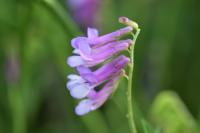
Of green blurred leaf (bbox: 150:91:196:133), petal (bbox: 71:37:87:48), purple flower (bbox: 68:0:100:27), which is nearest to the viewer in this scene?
petal (bbox: 71:37:87:48)

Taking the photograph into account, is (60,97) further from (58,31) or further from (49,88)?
(58,31)

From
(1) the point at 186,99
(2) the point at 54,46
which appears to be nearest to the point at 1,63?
(2) the point at 54,46

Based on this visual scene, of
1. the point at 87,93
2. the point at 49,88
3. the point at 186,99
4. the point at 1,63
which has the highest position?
the point at 87,93

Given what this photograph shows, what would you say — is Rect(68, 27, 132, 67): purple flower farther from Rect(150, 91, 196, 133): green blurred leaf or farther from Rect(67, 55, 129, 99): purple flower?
Rect(150, 91, 196, 133): green blurred leaf

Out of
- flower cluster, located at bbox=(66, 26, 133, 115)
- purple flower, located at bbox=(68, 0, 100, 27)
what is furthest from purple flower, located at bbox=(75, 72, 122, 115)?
purple flower, located at bbox=(68, 0, 100, 27)

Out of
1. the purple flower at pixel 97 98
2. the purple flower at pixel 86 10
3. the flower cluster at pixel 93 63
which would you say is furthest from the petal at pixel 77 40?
the purple flower at pixel 86 10

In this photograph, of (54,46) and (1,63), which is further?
(1,63)

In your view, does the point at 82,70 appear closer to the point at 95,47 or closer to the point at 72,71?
the point at 95,47

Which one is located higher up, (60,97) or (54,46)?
(54,46)
